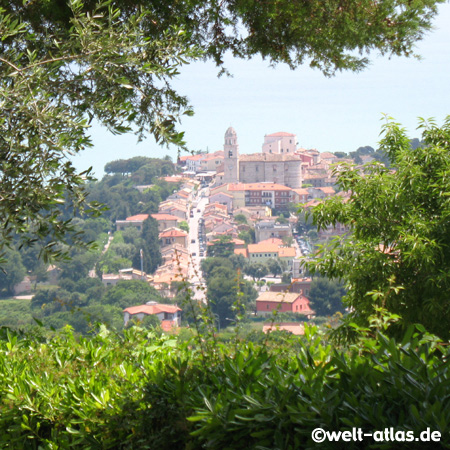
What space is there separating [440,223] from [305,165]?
279 feet

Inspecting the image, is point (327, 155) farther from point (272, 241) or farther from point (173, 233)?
point (173, 233)

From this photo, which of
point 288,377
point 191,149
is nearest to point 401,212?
point 191,149

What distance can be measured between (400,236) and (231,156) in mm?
79348

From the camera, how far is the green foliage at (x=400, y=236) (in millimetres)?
4227

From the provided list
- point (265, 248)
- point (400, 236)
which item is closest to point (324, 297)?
point (265, 248)

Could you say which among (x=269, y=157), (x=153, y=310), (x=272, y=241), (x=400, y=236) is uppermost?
(x=269, y=157)

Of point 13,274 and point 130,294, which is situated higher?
point 13,274

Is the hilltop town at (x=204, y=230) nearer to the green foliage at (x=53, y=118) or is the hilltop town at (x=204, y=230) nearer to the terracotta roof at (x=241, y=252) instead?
the terracotta roof at (x=241, y=252)

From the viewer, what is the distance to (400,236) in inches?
179

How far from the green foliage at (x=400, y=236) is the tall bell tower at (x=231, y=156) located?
77.9 metres

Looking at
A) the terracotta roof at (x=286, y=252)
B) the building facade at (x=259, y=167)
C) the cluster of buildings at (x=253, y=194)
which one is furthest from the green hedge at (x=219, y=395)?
the building facade at (x=259, y=167)

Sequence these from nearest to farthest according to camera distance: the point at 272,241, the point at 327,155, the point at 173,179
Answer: the point at 272,241 → the point at 173,179 → the point at 327,155

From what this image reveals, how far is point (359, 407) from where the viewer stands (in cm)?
146

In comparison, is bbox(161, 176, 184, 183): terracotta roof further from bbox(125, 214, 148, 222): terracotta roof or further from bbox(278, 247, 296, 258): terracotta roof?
bbox(278, 247, 296, 258): terracotta roof
